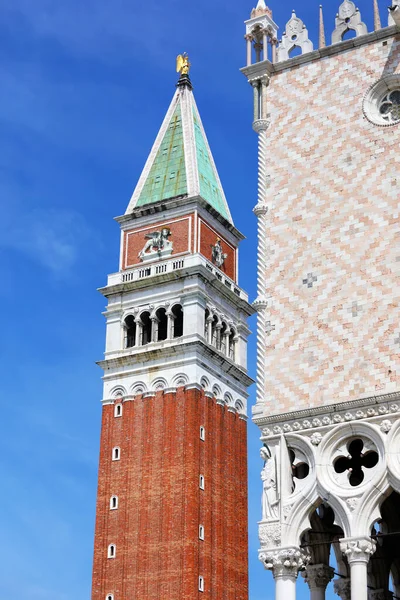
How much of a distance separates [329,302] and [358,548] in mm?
5053

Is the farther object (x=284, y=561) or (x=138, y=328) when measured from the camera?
(x=138, y=328)

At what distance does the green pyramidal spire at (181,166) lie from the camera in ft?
233

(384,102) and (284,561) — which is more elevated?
(384,102)

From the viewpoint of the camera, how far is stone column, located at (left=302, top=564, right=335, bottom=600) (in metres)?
23.5

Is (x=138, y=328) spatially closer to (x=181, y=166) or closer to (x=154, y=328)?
(x=154, y=328)

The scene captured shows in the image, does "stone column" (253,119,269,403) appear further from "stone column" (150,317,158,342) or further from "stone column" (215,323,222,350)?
"stone column" (215,323,222,350)

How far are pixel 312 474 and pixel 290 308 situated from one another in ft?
11.9

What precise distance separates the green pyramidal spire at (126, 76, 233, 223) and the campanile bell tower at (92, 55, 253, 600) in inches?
3.6

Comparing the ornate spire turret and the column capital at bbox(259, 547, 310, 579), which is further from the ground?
the ornate spire turret

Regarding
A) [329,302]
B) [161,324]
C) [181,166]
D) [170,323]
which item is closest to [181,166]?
[181,166]

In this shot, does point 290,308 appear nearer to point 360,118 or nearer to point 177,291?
point 360,118

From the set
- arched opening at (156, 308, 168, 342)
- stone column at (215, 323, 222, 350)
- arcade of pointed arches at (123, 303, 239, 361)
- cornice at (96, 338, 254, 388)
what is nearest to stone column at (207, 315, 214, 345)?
arcade of pointed arches at (123, 303, 239, 361)

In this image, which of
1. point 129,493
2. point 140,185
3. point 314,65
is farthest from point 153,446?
point 314,65

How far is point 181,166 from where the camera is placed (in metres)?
71.4
